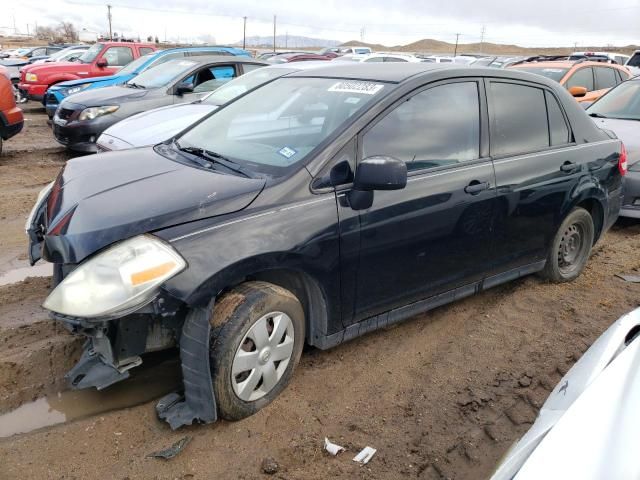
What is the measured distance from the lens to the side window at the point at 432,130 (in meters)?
3.20

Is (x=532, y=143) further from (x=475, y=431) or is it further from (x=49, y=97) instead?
(x=49, y=97)

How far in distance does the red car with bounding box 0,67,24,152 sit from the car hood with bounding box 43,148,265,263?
630cm

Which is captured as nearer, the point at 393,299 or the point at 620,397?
the point at 620,397

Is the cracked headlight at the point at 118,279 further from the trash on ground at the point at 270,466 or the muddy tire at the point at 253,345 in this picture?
the trash on ground at the point at 270,466

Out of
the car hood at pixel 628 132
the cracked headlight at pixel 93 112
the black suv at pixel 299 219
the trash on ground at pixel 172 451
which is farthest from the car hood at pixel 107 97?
the trash on ground at pixel 172 451

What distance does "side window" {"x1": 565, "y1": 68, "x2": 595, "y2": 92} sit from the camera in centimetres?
1012

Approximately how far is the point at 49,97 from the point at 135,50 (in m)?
4.00

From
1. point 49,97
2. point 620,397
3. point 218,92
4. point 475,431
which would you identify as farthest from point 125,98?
point 620,397

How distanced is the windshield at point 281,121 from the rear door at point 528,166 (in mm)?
1016

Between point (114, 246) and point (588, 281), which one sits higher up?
point (114, 246)

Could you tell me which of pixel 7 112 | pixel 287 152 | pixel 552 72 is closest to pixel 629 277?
pixel 287 152

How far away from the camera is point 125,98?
8430 millimetres

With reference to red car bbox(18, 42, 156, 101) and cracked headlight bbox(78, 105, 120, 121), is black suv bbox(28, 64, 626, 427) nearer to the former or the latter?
cracked headlight bbox(78, 105, 120, 121)

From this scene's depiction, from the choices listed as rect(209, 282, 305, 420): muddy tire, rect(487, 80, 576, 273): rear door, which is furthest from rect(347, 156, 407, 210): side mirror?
rect(487, 80, 576, 273): rear door
